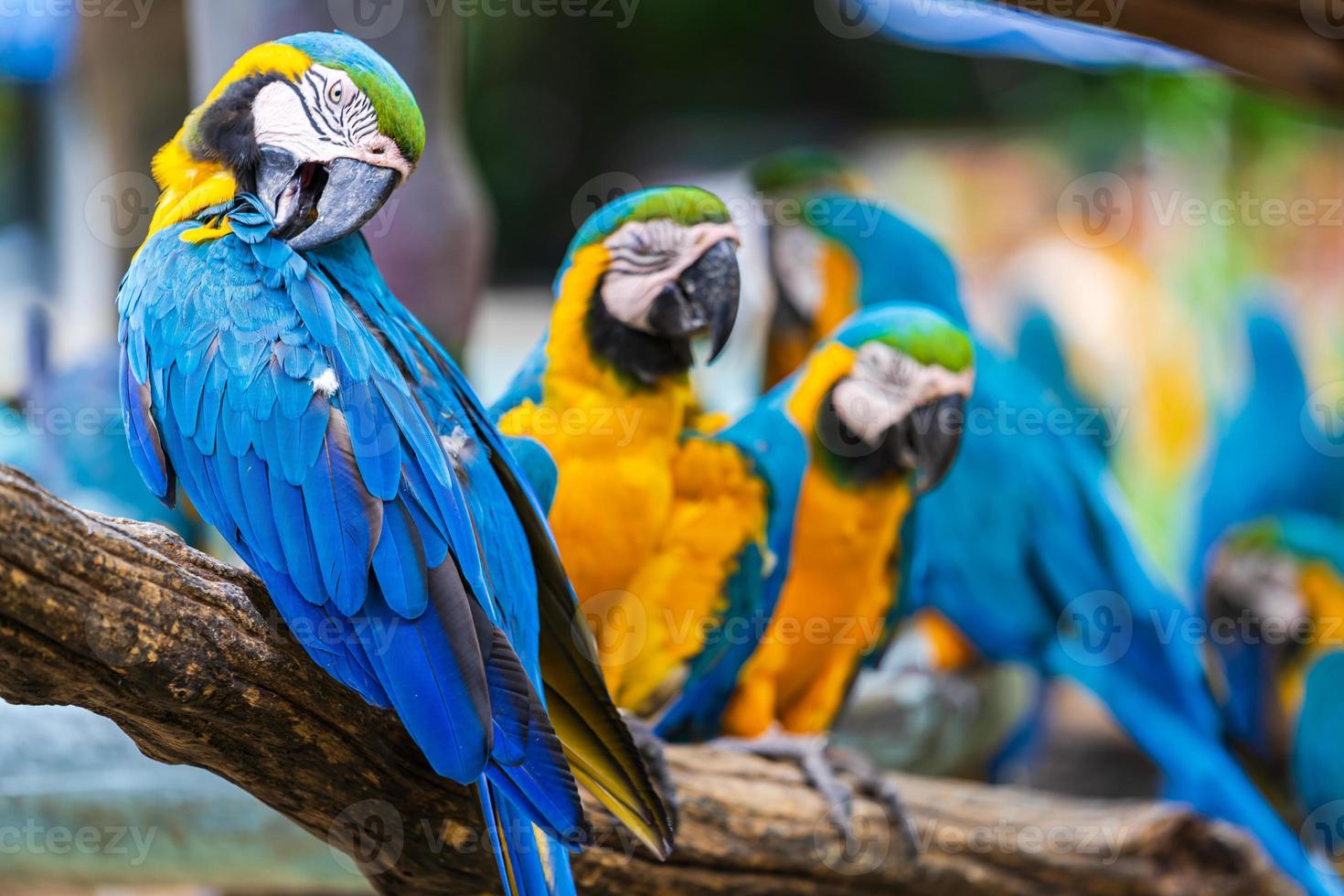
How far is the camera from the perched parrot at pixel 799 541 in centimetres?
144

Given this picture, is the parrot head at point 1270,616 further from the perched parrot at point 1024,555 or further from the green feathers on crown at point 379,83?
the green feathers on crown at point 379,83

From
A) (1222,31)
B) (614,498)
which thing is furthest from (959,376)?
(1222,31)

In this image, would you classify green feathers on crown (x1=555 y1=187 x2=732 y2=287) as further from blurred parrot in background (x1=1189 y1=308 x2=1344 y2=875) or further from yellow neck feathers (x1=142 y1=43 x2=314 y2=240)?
blurred parrot in background (x1=1189 y1=308 x2=1344 y2=875)

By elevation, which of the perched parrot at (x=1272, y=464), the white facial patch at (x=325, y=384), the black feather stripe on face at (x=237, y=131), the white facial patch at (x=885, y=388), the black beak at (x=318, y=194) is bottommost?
the perched parrot at (x=1272, y=464)

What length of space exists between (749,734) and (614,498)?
0.48m

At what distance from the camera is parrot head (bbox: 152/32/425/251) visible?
1.04m

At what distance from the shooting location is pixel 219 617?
1.02 m

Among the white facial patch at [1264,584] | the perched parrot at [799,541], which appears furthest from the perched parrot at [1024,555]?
the perched parrot at [799,541]

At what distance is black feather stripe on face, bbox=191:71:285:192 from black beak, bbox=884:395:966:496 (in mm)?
825

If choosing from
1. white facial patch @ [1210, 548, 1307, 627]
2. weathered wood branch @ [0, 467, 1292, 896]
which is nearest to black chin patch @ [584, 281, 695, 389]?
weathered wood branch @ [0, 467, 1292, 896]

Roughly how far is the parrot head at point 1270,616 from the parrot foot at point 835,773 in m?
1.04

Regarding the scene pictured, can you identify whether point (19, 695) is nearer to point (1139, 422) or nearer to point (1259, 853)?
point (1259, 853)

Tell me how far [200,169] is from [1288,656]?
207cm

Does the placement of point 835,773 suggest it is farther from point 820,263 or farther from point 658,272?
point 820,263
